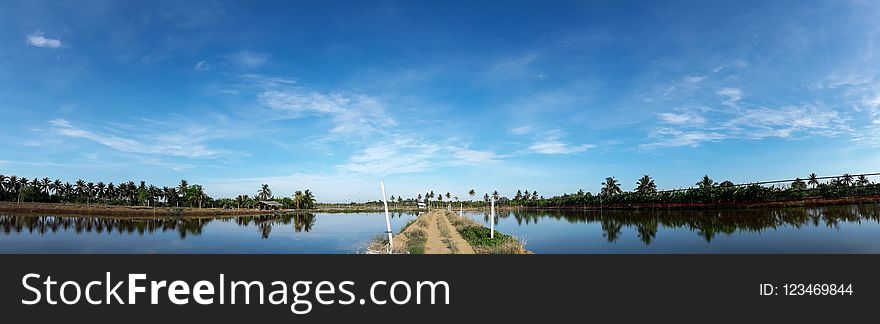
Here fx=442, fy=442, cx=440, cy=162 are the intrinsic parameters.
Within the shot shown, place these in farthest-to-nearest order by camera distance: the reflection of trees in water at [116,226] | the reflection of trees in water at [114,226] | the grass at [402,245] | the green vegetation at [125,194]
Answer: the green vegetation at [125,194], the reflection of trees in water at [116,226], the reflection of trees in water at [114,226], the grass at [402,245]

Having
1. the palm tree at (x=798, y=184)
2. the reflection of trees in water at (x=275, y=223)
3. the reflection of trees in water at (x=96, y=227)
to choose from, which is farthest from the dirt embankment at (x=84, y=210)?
the palm tree at (x=798, y=184)

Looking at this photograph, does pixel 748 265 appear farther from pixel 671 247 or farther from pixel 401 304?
pixel 671 247

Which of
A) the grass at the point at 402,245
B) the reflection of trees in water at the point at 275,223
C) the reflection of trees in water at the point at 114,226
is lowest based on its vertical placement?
the reflection of trees in water at the point at 275,223

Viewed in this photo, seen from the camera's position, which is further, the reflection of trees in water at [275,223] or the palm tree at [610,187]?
the palm tree at [610,187]

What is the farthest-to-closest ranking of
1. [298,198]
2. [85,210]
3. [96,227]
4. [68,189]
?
1. [298,198]
2. [68,189]
3. [85,210]
4. [96,227]

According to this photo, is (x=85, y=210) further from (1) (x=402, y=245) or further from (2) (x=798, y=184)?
(2) (x=798, y=184)

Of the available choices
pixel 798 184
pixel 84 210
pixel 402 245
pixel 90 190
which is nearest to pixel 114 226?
pixel 84 210

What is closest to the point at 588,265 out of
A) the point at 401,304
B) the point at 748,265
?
the point at 748,265

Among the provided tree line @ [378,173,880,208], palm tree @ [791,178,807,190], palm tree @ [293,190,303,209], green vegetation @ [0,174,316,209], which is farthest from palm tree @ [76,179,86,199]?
palm tree @ [791,178,807,190]

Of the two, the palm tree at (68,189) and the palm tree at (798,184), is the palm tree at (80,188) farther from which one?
the palm tree at (798,184)

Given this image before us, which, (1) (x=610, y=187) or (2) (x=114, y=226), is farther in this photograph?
(1) (x=610, y=187)

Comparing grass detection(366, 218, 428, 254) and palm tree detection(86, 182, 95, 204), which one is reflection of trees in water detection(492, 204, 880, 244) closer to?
grass detection(366, 218, 428, 254)

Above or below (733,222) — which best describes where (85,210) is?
above

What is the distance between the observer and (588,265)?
597cm
